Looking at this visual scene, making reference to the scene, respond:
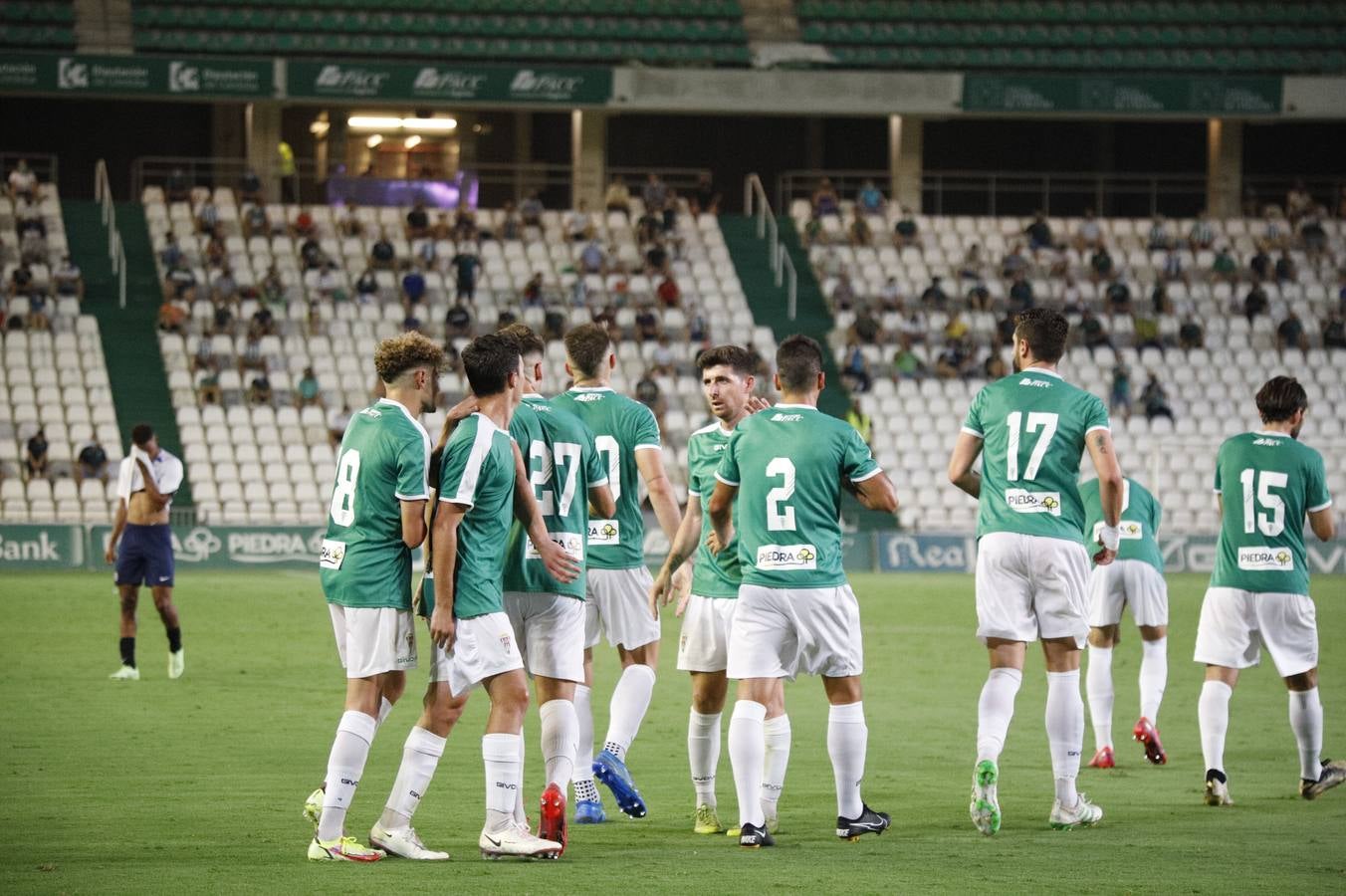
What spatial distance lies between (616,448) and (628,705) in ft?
4.43

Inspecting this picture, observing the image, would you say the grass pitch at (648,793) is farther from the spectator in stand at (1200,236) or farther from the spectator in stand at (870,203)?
the spectator in stand at (1200,236)

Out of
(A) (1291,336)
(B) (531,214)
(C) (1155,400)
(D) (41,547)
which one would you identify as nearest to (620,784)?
(D) (41,547)

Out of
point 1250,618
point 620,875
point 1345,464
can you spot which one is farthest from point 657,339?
point 620,875

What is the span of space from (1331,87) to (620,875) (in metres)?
38.6

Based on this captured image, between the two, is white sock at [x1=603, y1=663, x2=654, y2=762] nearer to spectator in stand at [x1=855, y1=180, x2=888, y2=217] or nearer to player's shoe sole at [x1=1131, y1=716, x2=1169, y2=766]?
player's shoe sole at [x1=1131, y1=716, x2=1169, y2=766]

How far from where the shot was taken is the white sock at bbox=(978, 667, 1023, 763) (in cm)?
892

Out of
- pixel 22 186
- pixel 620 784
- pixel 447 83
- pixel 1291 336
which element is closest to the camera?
pixel 620 784

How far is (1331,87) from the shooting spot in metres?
41.8

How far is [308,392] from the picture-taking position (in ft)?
108

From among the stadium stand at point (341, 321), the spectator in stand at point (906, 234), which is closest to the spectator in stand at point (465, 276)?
the stadium stand at point (341, 321)

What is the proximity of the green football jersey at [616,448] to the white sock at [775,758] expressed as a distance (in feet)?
4.13

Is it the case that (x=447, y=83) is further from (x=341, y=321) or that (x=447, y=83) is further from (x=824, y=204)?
(x=824, y=204)

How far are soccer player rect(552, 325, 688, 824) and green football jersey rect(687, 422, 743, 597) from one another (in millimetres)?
171

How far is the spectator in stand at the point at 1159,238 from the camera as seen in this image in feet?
133
